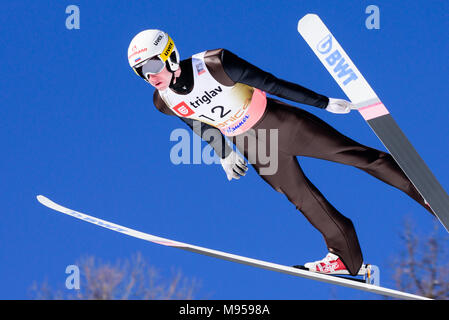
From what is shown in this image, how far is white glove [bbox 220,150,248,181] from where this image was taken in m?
4.79

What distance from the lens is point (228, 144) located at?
4902 millimetres

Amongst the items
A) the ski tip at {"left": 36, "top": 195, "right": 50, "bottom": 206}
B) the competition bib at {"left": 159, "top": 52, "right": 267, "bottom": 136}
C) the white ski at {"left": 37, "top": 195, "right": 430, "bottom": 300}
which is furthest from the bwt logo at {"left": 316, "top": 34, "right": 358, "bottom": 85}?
the ski tip at {"left": 36, "top": 195, "right": 50, "bottom": 206}

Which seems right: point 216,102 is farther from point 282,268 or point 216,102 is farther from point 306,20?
point 282,268

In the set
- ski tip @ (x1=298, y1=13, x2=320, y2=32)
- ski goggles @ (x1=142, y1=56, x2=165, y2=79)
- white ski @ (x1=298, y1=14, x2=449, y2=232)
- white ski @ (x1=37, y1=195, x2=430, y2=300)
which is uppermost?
ski tip @ (x1=298, y1=13, x2=320, y2=32)

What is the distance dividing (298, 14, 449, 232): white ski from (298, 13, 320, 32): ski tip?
187 mm

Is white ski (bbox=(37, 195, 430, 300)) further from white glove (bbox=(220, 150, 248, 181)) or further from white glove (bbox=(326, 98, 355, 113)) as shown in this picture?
white glove (bbox=(326, 98, 355, 113))

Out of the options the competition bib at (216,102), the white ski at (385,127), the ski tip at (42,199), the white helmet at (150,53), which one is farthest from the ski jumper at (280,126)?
→ the ski tip at (42,199)

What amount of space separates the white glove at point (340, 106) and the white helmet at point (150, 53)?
953 millimetres

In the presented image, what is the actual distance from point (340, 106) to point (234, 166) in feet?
2.69

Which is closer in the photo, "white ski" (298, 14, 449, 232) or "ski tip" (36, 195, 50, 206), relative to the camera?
"white ski" (298, 14, 449, 232)

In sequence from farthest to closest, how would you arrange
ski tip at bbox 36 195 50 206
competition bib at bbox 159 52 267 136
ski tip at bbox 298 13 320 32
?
ski tip at bbox 36 195 50 206 → competition bib at bbox 159 52 267 136 → ski tip at bbox 298 13 320 32

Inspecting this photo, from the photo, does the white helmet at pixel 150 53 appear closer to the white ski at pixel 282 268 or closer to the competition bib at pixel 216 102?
the competition bib at pixel 216 102
